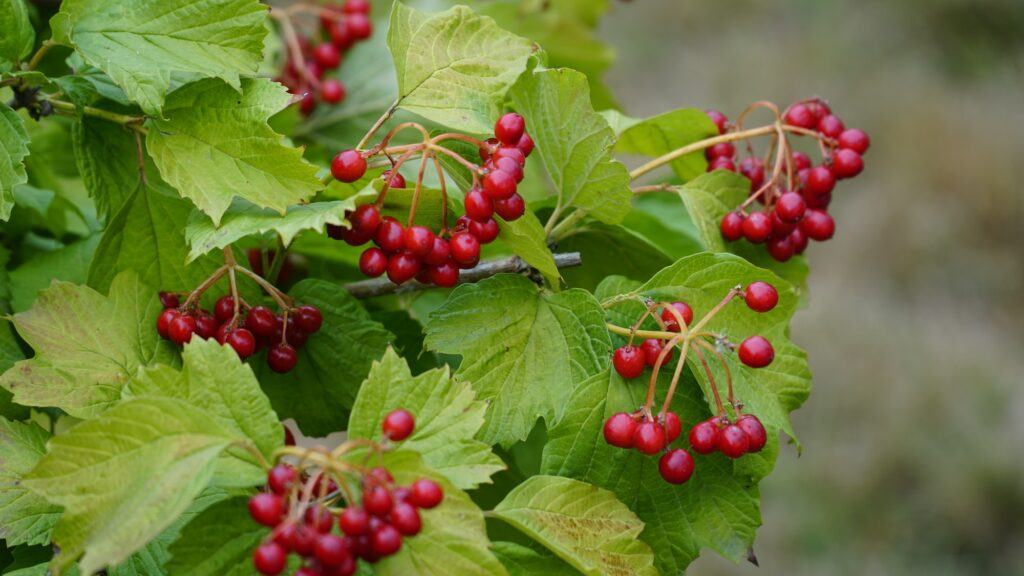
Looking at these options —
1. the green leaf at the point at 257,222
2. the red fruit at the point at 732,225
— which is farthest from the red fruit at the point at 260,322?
the red fruit at the point at 732,225

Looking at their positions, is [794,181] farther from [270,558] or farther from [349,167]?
[270,558]

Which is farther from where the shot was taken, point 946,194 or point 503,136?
point 946,194

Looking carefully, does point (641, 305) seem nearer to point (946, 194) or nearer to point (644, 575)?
point (644, 575)

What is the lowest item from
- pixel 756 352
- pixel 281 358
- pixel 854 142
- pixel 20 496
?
pixel 20 496

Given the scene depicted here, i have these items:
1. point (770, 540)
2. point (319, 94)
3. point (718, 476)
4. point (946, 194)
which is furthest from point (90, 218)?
point (946, 194)

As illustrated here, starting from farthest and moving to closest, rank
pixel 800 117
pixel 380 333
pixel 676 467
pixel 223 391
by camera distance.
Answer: pixel 800 117, pixel 380 333, pixel 676 467, pixel 223 391

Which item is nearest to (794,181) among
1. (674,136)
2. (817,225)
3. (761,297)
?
(817,225)
